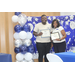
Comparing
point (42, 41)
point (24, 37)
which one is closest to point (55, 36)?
point (42, 41)

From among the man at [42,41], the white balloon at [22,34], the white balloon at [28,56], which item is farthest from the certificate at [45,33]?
the white balloon at [28,56]

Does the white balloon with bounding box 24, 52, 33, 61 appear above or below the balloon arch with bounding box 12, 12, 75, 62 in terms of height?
below

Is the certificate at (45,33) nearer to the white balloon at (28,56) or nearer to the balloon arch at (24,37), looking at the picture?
the balloon arch at (24,37)

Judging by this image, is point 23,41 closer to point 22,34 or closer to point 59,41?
point 22,34

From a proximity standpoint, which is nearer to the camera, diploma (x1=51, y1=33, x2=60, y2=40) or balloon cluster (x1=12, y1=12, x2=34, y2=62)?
diploma (x1=51, y1=33, x2=60, y2=40)

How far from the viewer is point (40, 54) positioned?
252 centimetres

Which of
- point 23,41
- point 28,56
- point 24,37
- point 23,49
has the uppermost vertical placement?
point 24,37

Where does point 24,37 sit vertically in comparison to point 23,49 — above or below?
above

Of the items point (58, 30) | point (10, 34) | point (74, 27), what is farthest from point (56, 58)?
point (10, 34)

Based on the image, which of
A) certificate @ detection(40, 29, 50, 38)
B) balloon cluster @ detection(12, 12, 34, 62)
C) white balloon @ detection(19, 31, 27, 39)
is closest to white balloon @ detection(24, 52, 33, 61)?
balloon cluster @ detection(12, 12, 34, 62)

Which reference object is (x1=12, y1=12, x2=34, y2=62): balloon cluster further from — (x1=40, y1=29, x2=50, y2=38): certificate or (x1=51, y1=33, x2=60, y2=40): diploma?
(x1=51, y1=33, x2=60, y2=40): diploma

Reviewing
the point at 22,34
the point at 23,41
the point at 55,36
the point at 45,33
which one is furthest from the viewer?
the point at 23,41
